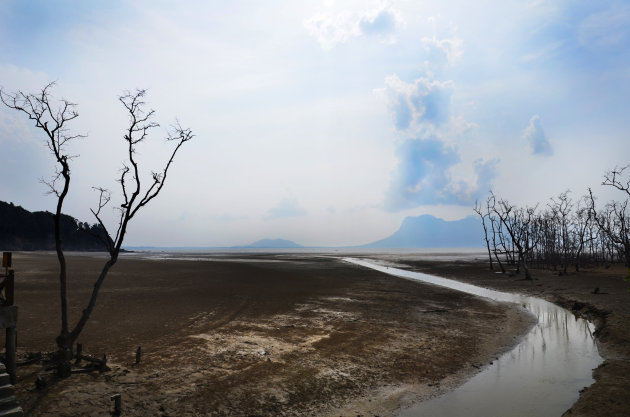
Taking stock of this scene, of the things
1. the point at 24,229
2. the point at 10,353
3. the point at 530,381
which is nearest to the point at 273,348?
the point at 10,353

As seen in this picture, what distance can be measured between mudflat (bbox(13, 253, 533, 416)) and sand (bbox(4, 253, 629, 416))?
50mm

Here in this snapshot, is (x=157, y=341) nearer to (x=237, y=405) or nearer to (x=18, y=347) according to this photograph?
(x=18, y=347)

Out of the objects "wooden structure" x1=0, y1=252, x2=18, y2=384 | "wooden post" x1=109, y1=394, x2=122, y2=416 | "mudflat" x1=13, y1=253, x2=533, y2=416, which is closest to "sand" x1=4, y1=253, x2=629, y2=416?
"mudflat" x1=13, y1=253, x2=533, y2=416

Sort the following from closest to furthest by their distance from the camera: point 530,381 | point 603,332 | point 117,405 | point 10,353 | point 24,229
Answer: point 117,405 < point 10,353 < point 530,381 < point 603,332 < point 24,229

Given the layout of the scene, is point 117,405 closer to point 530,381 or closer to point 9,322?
point 9,322

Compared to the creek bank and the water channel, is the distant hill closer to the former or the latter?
the creek bank

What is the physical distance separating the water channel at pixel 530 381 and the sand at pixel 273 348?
20.1 inches

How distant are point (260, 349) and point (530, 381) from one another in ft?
29.4

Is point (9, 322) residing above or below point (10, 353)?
above

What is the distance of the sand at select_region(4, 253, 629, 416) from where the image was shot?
911cm

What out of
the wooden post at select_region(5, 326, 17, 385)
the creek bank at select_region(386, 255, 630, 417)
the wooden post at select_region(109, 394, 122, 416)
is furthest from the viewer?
the wooden post at select_region(5, 326, 17, 385)

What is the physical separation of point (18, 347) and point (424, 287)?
29.4 m

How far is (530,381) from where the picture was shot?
11.4 metres

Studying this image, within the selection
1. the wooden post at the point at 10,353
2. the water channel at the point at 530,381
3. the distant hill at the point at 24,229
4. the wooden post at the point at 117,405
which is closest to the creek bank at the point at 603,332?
the water channel at the point at 530,381
